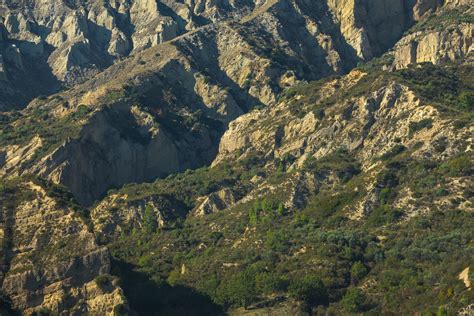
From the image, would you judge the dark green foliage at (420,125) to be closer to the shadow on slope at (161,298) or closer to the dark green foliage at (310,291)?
the dark green foliage at (310,291)

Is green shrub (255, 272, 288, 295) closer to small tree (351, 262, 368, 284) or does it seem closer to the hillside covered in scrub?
the hillside covered in scrub

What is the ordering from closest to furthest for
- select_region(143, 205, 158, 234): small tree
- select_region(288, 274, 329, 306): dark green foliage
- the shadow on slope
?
select_region(288, 274, 329, 306): dark green foliage, the shadow on slope, select_region(143, 205, 158, 234): small tree

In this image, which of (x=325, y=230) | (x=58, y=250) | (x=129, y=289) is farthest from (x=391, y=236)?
(x=58, y=250)

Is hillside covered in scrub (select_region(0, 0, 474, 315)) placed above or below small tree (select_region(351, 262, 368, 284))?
above

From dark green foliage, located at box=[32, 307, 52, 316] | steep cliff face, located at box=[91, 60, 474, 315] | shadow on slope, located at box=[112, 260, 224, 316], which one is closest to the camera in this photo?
dark green foliage, located at box=[32, 307, 52, 316]

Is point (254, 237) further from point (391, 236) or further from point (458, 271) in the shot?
point (458, 271)

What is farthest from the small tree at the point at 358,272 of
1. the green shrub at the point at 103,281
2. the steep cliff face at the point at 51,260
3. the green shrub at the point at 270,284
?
the green shrub at the point at 103,281

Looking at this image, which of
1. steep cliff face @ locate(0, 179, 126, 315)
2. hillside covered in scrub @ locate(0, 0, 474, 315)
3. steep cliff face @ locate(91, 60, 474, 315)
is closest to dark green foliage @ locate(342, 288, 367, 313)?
hillside covered in scrub @ locate(0, 0, 474, 315)
